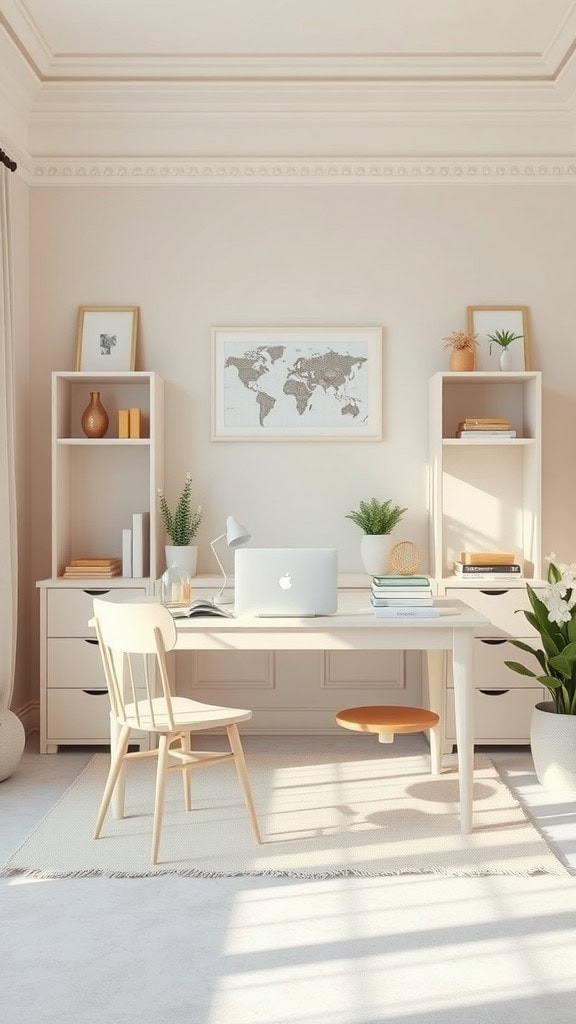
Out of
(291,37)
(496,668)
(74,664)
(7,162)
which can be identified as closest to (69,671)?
(74,664)

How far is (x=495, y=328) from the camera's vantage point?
5.01 meters

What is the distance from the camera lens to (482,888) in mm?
3008

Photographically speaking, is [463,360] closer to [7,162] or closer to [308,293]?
[308,293]

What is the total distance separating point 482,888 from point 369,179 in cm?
346

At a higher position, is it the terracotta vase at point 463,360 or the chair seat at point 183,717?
the terracotta vase at point 463,360

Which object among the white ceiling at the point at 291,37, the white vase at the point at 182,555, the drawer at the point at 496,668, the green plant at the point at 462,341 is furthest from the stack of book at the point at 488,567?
the white ceiling at the point at 291,37

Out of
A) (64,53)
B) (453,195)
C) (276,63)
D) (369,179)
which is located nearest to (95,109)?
(64,53)

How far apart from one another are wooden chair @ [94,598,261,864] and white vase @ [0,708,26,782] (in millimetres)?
809

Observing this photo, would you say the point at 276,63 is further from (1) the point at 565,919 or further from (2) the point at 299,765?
(1) the point at 565,919

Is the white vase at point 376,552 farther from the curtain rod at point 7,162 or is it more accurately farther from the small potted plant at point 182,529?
the curtain rod at point 7,162

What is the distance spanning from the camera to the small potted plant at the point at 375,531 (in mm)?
4785

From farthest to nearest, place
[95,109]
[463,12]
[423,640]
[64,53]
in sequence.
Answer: [95,109] < [64,53] < [463,12] < [423,640]

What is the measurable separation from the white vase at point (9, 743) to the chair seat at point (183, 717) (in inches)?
31.2

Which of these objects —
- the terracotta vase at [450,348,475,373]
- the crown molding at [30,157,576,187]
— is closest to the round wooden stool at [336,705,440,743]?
the terracotta vase at [450,348,475,373]
